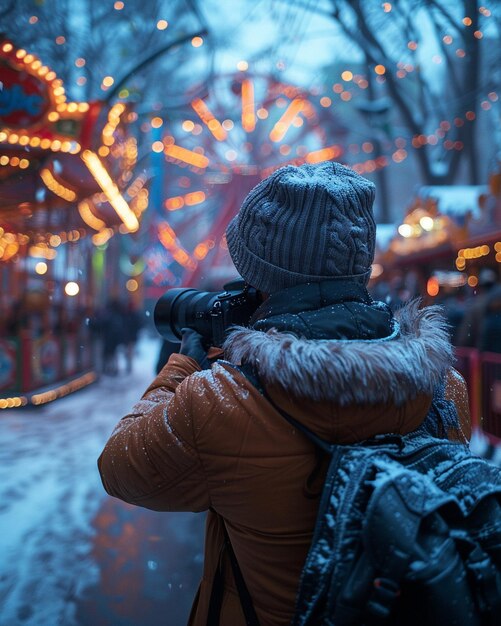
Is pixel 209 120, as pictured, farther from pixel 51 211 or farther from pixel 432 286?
pixel 432 286

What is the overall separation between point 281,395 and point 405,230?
11.0 metres

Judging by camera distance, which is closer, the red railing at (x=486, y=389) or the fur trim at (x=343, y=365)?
the fur trim at (x=343, y=365)

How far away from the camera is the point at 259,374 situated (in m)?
1.04

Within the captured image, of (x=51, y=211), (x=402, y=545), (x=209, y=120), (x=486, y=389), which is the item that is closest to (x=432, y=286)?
(x=486, y=389)

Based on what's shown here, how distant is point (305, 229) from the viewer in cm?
110

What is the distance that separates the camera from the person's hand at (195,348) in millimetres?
1300

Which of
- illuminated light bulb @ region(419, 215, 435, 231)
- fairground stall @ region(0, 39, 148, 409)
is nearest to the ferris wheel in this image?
fairground stall @ region(0, 39, 148, 409)

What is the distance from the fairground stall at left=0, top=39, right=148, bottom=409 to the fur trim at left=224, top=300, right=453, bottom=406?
4.76m

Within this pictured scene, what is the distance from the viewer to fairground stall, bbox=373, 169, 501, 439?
511cm

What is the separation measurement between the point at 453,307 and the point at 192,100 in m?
8.77

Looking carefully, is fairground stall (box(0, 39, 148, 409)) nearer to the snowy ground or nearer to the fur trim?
the snowy ground

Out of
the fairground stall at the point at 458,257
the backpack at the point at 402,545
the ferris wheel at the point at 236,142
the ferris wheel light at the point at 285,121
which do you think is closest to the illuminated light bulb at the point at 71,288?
the ferris wheel at the point at 236,142

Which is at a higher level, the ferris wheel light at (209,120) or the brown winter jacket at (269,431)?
the ferris wheel light at (209,120)

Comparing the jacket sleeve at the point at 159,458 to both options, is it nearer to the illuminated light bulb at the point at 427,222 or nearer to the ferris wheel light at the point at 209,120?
the illuminated light bulb at the point at 427,222
